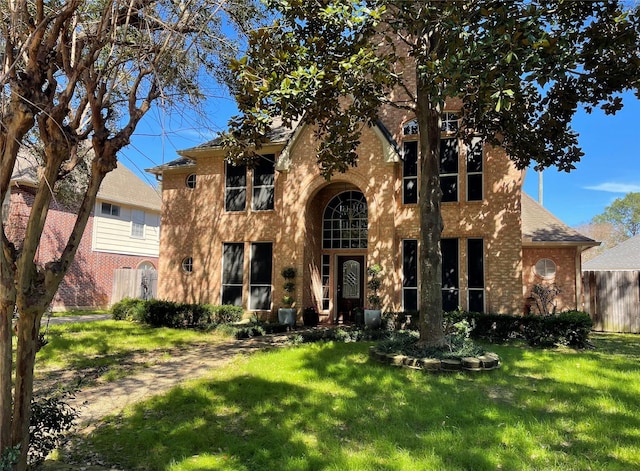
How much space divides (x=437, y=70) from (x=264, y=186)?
11359 mm

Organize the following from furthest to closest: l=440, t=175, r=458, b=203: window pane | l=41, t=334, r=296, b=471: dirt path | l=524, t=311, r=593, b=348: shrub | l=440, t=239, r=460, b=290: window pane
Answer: l=440, t=175, r=458, b=203: window pane → l=440, t=239, r=460, b=290: window pane → l=524, t=311, r=593, b=348: shrub → l=41, t=334, r=296, b=471: dirt path

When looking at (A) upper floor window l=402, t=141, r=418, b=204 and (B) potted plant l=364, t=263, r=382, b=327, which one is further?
(A) upper floor window l=402, t=141, r=418, b=204

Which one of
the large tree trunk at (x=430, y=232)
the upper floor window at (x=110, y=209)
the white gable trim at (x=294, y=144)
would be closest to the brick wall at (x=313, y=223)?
the white gable trim at (x=294, y=144)

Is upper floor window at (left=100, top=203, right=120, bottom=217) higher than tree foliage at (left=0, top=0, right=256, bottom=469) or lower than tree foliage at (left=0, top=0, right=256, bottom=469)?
higher

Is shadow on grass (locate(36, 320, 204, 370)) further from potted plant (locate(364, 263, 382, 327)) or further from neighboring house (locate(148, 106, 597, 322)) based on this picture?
potted plant (locate(364, 263, 382, 327))

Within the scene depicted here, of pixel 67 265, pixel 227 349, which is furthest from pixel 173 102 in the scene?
pixel 227 349

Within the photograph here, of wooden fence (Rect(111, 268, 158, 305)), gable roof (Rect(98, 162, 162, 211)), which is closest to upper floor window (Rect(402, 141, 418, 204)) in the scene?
gable roof (Rect(98, 162, 162, 211))

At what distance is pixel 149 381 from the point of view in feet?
25.8

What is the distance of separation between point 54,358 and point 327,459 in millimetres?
8331

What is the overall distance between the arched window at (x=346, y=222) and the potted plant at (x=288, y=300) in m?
2.21

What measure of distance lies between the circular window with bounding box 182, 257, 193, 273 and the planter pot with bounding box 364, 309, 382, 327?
840 cm

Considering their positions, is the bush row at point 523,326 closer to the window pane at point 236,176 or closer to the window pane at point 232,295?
the window pane at point 232,295

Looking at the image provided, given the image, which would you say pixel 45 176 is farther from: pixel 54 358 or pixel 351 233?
pixel 351 233

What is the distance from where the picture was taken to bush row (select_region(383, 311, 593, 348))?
11.1 meters
